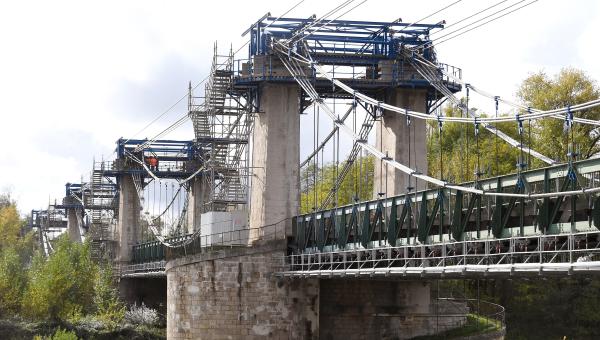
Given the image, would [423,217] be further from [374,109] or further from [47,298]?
[47,298]

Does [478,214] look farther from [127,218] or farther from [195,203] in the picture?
[127,218]

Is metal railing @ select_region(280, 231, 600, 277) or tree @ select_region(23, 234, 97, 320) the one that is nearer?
metal railing @ select_region(280, 231, 600, 277)

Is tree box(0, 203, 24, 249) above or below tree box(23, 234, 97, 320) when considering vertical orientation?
above

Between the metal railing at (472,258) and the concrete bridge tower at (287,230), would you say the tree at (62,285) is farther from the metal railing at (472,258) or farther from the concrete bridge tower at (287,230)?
the metal railing at (472,258)

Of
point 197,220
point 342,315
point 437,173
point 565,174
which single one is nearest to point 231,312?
point 342,315

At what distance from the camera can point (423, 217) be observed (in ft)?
131

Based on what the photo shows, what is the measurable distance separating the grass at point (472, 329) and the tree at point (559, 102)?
11.9 m

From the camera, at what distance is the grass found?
184 feet

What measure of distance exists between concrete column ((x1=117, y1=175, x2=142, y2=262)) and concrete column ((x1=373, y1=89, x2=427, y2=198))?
3795 centimetres

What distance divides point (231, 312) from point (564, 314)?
30199mm

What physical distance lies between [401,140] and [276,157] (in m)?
6.13

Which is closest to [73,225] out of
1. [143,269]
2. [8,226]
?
[8,226]

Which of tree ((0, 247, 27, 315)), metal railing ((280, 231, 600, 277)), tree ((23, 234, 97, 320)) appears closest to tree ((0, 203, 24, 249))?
tree ((23, 234, 97, 320))

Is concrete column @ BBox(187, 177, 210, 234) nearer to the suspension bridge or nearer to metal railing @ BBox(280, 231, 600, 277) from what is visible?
the suspension bridge
